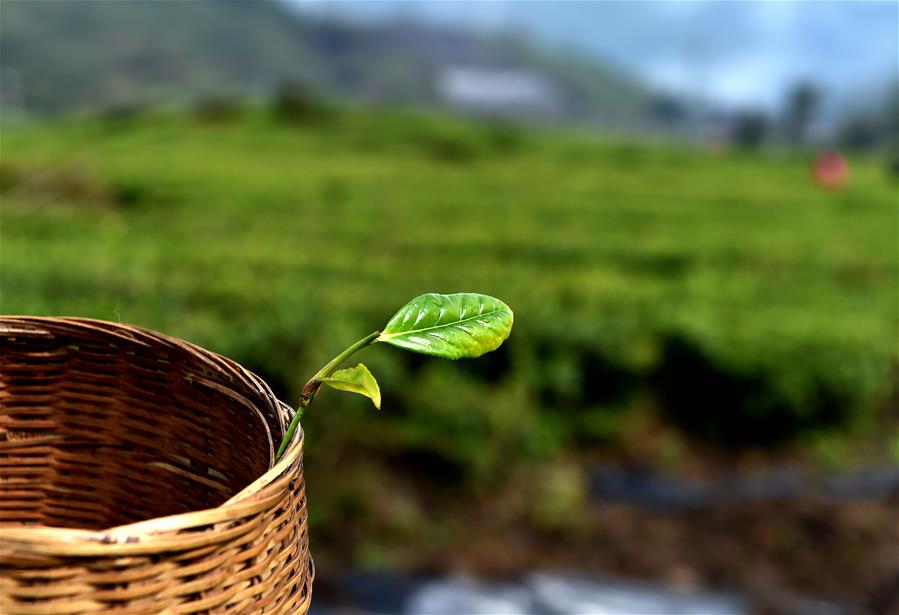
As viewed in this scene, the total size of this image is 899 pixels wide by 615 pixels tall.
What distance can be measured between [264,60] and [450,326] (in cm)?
5063

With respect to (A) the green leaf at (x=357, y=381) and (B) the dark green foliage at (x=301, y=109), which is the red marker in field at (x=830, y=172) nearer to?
(B) the dark green foliage at (x=301, y=109)

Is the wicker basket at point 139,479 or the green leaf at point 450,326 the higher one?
the green leaf at point 450,326

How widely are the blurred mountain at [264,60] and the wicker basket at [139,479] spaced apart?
34.0 meters

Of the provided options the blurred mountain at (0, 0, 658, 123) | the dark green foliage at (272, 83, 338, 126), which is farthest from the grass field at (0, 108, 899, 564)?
the blurred mountain at (0, 0, 658, 123)

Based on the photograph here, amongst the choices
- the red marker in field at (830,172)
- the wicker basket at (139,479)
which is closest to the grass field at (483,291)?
the wicker basket at (139,479)

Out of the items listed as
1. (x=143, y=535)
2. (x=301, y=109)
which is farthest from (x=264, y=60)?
(x=143, y=535)

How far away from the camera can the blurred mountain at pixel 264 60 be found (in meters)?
37.9

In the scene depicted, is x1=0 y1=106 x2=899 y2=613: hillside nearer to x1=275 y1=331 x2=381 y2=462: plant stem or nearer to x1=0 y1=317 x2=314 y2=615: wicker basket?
x1=0 y1=317 x2=314 y2=615: wicker basket

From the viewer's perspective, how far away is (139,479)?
767 mm

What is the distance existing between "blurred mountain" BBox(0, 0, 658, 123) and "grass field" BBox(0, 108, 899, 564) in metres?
26.5

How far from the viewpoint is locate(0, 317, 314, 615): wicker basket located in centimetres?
46

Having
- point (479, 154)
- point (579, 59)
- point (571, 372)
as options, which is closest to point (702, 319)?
point (571, 372)

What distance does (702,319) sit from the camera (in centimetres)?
520

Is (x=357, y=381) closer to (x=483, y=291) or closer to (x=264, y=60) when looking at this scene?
(x=483, y=291)
